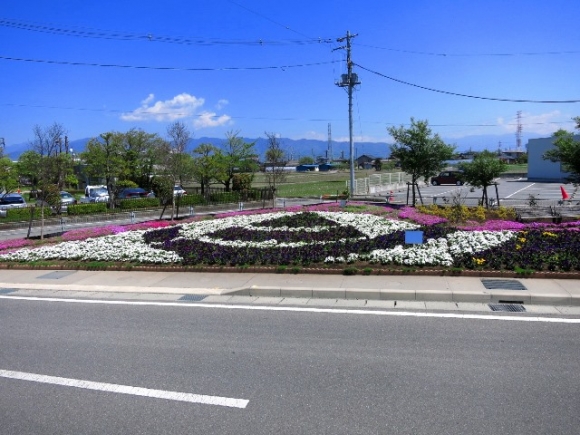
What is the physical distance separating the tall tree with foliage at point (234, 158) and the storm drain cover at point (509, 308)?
34531mm

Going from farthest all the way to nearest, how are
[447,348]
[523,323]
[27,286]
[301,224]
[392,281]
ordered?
1. [301,224]
2. [27,286]
3. [392,281]
4. [523,323]
5. [447,348]

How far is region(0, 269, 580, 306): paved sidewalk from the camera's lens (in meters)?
9.26

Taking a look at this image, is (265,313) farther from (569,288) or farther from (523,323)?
(569,288)

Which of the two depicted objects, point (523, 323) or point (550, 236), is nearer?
point (523, 323)

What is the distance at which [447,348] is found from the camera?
270 inches

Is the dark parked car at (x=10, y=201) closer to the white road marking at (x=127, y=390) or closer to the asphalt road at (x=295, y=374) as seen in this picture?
the asphalt road at (x=295, y=374)

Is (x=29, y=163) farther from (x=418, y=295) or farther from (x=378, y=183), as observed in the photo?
(x=418, y=295)

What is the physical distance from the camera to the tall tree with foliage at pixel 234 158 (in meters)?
42.6

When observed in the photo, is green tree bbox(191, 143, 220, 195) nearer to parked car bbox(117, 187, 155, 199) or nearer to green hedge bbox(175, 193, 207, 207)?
green hedge bbox(175, 193, 207, 207)

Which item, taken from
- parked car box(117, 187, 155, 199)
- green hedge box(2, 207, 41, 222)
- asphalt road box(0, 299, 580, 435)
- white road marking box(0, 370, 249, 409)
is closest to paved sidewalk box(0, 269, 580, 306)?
asphalt road box(0, 299, 580, 435)

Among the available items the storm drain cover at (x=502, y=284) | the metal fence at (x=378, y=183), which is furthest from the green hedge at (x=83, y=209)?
the storm drain cover at (x=502, y=284)

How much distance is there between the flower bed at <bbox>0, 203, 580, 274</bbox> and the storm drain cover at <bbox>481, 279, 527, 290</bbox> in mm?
529

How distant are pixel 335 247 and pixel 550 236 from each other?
593cm

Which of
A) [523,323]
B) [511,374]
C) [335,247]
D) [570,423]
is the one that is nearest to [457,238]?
[335,247]
